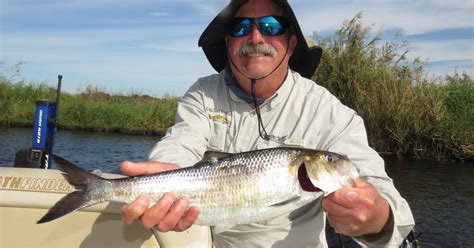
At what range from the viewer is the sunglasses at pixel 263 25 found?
12.9 ft

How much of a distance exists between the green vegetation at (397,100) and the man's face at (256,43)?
17540 mm

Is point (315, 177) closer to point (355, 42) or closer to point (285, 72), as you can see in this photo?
point (285, 72)

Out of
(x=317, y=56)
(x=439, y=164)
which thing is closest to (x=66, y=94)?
(x=439, y=164)

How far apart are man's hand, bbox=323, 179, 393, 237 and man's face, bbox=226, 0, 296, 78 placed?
4.85 ft

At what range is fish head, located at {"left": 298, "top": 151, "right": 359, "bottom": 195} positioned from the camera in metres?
2.69

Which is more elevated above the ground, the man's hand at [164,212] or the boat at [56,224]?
the man's hand at [164,212]

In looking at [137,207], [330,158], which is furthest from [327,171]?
[137,207]

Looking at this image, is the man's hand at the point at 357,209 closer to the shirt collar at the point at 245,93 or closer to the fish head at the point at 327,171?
the fish head at the point at 327,171

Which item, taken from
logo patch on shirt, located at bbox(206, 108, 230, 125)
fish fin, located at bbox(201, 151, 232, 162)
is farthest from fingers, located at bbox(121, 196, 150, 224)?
logo patch on shirt, located at bbox(206, 108, 230, 125)

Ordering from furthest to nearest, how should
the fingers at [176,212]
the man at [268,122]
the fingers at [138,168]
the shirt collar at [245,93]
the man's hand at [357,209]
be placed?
the shirt collar at [245,93] < the man at [268,122] < the fingers at [138,168] < the fingers at [176,212] < the man's hand at [357,209]

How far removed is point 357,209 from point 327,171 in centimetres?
29

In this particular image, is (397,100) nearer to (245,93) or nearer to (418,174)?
(418,174)

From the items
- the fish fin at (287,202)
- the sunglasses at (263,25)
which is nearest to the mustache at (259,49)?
the sunglasses at (263,25)

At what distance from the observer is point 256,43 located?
12.6 ft
